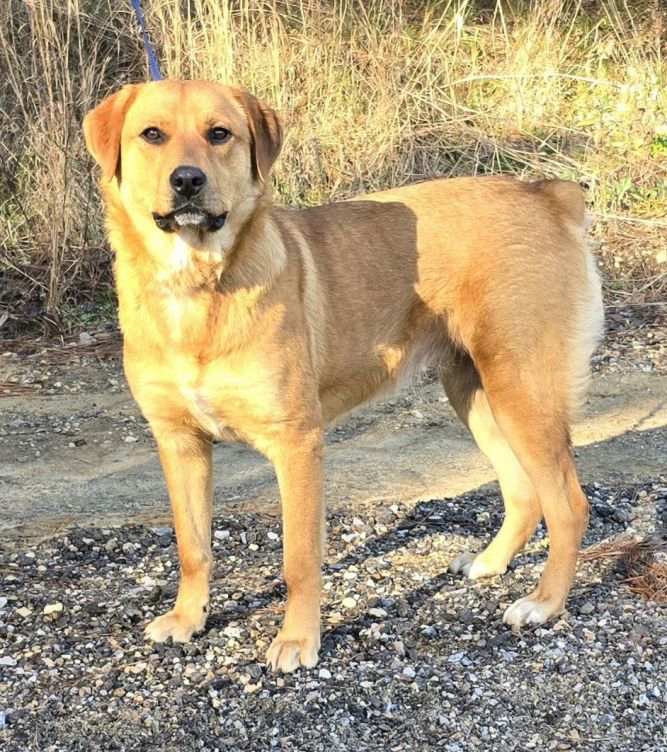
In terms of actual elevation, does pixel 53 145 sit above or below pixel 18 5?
below

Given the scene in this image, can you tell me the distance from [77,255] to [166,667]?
5355 millimetres

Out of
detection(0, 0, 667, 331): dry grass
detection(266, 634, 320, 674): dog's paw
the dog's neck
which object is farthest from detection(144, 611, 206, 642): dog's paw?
detection(0, 0, 667, 331): dry grass

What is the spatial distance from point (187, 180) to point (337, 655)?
1.83m

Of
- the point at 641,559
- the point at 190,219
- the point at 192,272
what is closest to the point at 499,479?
the point at 641,559

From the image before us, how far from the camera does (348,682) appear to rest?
3674 millimetres

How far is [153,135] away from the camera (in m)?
3.77

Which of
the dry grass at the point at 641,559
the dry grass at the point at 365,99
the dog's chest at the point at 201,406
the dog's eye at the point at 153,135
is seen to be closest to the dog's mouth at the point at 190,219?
the dog's eye at the point at 153,135

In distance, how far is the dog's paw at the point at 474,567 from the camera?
4551mm

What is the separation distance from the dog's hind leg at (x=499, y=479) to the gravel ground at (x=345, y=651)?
109 millimetres

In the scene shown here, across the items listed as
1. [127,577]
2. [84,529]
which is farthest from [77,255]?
[127,577]

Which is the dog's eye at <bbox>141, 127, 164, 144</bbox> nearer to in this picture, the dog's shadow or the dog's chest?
the dog's chest

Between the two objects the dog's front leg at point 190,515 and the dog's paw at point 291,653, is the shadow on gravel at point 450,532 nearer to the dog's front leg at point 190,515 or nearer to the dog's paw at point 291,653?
the dog's front leg at point 190,515

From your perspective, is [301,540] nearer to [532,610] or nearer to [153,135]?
[532,610]

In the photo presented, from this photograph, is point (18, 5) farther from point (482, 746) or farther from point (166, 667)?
point (482, 746)
